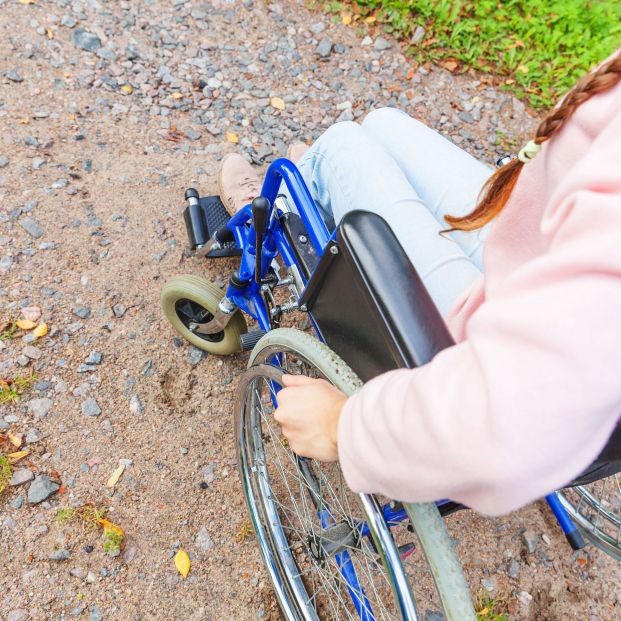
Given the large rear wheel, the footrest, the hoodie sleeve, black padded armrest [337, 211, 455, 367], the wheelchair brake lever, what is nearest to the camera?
the hoodie sleeve

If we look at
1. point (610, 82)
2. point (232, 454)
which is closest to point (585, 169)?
point (610, 82)

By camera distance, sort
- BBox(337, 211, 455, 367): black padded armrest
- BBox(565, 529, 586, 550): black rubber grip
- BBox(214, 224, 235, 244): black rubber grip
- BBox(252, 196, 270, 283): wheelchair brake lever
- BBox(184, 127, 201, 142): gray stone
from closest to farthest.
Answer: BBox(337, 211, 455, 367): black padded armrest
BBox(252, 196, 270, 283): wheelchair brake lever
BBox(565, 529, 586, 550): black rubber grip
BBox(214, 224, 235, 244): black rubber grip
BBox(184, 127, 201, 142): gray stone

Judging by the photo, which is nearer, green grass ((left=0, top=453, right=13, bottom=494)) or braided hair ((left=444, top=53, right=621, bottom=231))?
braided hair ((left=444, top=53, right=621, bottom=231))

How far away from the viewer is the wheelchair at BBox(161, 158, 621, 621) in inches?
32.8

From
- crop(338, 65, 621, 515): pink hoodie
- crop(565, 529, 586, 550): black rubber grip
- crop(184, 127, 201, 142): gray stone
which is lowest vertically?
crop(565, 529, 586, 550): black rubber grip

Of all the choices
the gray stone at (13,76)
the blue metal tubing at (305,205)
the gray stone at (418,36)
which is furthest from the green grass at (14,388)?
the gray stone at (418,36)

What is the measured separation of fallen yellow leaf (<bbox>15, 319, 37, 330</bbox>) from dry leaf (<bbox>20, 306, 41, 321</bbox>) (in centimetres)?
1

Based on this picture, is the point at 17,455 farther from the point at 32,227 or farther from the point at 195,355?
the point at 32,227

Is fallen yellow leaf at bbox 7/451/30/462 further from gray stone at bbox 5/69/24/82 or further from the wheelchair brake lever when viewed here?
gray stone at bbox 5/69/24/82

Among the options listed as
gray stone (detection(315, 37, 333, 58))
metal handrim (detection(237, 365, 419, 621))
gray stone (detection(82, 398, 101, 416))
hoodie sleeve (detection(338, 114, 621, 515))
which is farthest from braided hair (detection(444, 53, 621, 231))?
gray stone (detection(315, 37, 333, 58))

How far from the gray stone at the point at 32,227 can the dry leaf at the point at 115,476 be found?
1069mm

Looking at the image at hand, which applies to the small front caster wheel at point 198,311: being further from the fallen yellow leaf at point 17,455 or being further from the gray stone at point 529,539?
the gray stone at point 529,539

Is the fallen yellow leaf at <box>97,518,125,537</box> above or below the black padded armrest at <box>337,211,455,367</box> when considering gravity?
below

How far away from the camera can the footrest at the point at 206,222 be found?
2.08 metres
